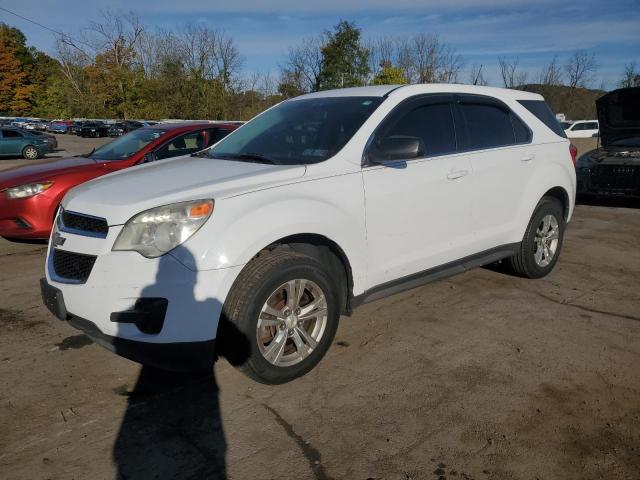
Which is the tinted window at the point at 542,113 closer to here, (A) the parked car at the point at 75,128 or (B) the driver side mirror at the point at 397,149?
(B) the driver side mirror at the point at 397,149

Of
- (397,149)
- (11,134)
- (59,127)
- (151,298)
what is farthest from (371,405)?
(59,127)

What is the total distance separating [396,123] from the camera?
12.8 ft

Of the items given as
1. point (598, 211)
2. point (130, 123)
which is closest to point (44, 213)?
point (598, 211)

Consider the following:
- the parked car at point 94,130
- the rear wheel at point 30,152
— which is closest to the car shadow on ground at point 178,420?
the rear wheel at point 30,152

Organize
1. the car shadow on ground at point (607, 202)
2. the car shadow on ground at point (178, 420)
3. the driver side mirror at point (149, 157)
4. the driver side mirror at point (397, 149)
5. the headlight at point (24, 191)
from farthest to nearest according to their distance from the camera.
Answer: the car shadow on ground at point (607, 202)
the driver side mirror at point (149, 157)
the headlight at point (24, 191)
the driver side mirror at point (397, 149)
the car shadow on ground at point (178, 420)

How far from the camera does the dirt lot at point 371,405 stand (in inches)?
101

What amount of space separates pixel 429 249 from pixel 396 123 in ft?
3.21

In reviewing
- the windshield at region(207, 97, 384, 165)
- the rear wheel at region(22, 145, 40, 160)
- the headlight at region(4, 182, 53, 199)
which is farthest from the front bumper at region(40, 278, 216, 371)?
the rear wheel at region(22, 145, 40, 160)

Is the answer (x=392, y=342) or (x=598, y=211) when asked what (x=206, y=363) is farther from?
(x=598, y=211)

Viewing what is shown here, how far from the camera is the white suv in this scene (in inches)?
112

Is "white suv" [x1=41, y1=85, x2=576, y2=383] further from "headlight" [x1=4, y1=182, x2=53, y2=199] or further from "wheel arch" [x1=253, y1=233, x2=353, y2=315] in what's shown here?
"headlight" [x1=4, y1=182, x2=53, y2=199]

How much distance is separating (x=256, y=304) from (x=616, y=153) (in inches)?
354

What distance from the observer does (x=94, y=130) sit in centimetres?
4816

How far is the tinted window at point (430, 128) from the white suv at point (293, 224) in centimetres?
1
